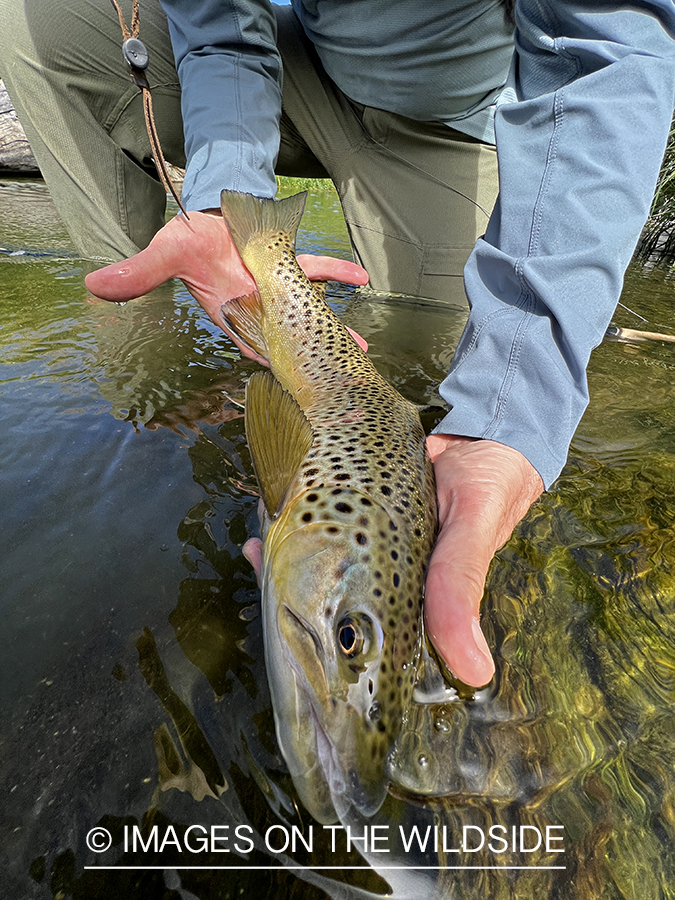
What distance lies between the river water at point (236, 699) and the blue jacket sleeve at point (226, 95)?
1.52 metres

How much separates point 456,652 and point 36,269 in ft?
16.7

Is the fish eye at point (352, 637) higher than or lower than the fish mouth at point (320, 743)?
higher

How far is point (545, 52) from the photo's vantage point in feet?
7.96

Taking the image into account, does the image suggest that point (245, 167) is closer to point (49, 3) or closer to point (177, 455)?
point (177, 455)

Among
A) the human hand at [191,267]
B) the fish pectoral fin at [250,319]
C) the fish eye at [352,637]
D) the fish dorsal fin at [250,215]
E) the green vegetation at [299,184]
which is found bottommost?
the green vegetation at [299,184]

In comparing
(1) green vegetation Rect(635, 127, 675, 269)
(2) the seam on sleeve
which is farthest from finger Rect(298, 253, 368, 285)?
(1) green vegetation Rect(635, 127, 675, 269)

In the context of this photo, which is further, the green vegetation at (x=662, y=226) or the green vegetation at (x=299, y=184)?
the green vegetation at (x=299, y=184)

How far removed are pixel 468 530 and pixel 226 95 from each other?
3191 millimetres

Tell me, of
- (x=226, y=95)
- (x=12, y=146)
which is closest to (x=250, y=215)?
(x=226, y=95)

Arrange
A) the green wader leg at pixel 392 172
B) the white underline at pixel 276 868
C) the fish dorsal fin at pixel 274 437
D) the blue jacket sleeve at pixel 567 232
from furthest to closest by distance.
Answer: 1. the green wader leg at pixel 392 172
2. the blue jacket sleeve at pixel 567 232
3. the fish dorsal fin at pixel 274 437
4. the white underline at pixel 276 868

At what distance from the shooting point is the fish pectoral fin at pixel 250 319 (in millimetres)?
2984

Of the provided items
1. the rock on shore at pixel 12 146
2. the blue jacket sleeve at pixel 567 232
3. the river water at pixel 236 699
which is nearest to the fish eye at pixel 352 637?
the river water at pixel 236 699

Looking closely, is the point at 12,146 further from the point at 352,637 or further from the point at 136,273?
Answer: the point at 352,637

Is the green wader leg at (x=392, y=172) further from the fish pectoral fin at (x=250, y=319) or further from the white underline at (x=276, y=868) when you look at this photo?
the white underline at (x=276, y=868)
